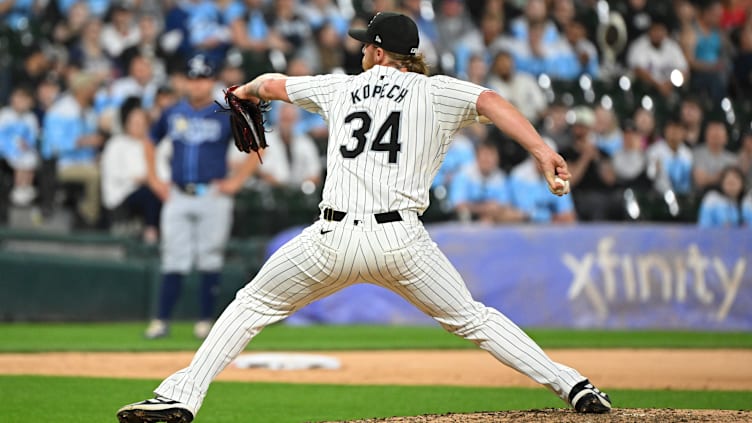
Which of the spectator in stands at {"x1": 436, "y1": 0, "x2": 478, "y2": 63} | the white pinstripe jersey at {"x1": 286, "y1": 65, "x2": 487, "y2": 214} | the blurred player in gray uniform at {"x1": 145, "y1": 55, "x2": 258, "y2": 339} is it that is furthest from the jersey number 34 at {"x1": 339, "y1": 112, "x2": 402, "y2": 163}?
the spectator in stands at {"x1": 436, "y1": 0, "x2": 478, "y2": 63}

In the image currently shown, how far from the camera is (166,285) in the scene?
1072cm

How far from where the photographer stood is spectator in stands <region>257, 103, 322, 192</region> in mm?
13148

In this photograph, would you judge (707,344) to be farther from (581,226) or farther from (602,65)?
(602,65)

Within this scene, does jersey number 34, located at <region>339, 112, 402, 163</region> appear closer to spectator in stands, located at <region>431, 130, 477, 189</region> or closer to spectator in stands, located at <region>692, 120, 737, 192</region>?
spectator in stands, located at <region>431, 130, 477, 189</region>

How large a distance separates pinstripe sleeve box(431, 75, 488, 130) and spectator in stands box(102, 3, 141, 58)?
33.6ft

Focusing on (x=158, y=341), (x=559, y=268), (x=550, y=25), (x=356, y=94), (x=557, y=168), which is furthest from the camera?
(x=550, y=25)

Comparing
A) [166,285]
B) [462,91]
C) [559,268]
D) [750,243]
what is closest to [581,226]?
[559,268]

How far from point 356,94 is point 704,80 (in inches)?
490

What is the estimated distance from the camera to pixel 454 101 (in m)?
5.01

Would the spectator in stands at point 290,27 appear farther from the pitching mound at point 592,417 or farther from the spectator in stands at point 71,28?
the pitching mound at point 592,417

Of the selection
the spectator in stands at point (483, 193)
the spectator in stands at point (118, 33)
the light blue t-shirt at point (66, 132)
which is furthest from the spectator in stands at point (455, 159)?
the spectator in stands at point (118, 33)

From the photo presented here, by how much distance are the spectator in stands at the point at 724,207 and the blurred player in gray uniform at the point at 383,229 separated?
8707mm

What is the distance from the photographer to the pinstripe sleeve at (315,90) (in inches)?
203

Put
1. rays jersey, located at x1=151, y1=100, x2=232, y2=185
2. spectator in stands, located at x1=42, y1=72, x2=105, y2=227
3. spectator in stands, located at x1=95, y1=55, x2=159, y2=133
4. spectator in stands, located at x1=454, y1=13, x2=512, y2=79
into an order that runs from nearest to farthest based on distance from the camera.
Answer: rays jersey, located at x1=151, y1=100, x2=232, y2=185
spectator in stands, located at x1=42, y1=72, x2=105, y2=227
spectator in stands, located at x1=95, y1=55, x2=159, y2=133
spectator in stands, located at x1=454, y1=13, x2=512, y2=79
